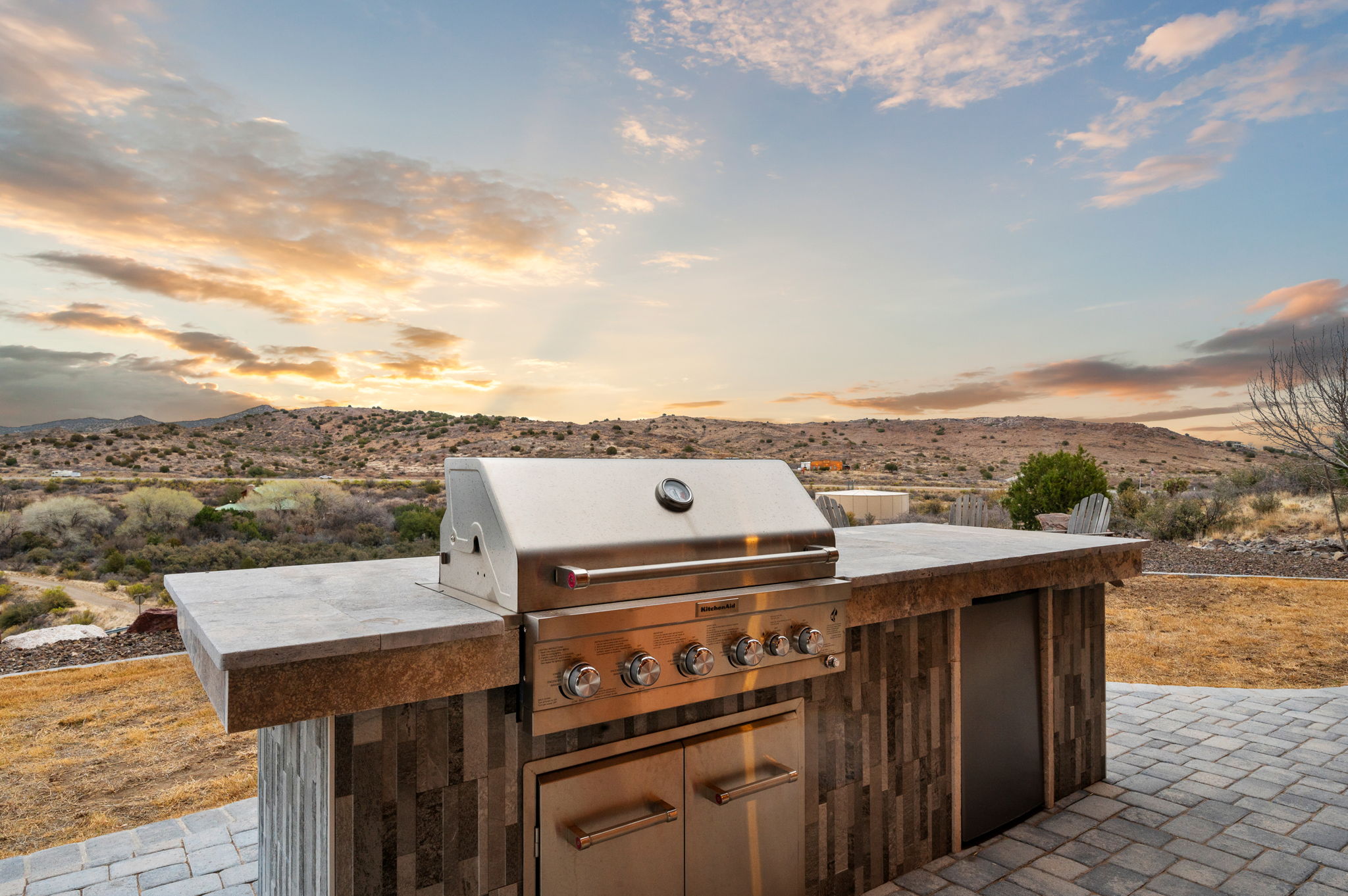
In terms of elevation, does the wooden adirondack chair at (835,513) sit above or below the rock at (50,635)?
above

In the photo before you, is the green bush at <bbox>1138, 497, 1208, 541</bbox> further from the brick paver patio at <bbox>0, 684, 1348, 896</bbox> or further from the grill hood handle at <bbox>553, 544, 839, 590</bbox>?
the grill hood handle at <bbox>553, 544, 839, 590</bbox>

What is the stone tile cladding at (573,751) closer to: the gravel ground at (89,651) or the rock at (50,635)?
the gravel ground at (89,651)

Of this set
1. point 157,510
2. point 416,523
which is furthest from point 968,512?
point 157,510

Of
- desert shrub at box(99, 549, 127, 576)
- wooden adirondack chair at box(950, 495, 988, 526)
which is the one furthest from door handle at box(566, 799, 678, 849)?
desert shrub at box(99, 549, 127, 576)

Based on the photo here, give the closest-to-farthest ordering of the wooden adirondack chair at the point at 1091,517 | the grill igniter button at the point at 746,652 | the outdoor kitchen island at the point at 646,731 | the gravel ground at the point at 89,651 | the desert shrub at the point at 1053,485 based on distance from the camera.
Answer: the outdoor kitchen island at the point at 646,731 < the grill igniter button at the point at 746,652 < the gravel ground at the point at 89,651 < the wooden adirondack chair at the point at 1091,517 < the desert shrub at the point at 1053,485

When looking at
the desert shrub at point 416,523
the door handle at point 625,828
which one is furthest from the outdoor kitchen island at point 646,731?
the desert shrub at point 416,523

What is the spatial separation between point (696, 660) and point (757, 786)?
1.82 feet

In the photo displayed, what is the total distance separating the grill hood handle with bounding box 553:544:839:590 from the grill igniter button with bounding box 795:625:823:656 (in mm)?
182

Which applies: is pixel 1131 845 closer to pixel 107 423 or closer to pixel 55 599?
pixel 55 599

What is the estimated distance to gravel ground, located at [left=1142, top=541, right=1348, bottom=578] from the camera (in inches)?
325

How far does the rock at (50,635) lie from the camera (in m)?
5.95

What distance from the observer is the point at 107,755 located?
3.85 meters

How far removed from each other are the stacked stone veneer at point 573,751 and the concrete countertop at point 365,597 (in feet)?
0.66

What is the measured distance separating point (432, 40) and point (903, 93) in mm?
4443
